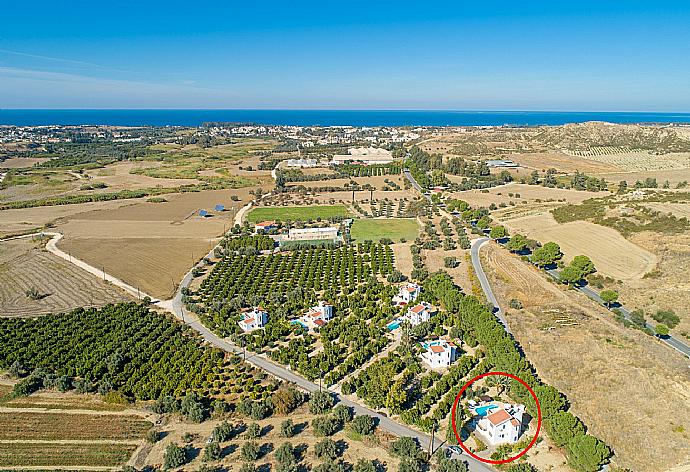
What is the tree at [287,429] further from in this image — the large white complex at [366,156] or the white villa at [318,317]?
the large white complex at [366,156]

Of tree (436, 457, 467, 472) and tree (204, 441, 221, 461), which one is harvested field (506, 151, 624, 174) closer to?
tree (436, 457, 467, 472)

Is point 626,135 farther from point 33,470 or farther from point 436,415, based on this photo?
point 33,470

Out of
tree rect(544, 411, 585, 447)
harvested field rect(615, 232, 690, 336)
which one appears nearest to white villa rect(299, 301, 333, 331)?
tree rect(544, 411, 585, 447)

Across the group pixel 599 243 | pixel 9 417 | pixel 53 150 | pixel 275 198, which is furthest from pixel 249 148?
pixel 9 417

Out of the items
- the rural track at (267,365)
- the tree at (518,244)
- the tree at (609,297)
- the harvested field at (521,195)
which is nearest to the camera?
the rural track at (267,365)

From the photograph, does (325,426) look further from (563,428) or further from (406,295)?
(406,295)

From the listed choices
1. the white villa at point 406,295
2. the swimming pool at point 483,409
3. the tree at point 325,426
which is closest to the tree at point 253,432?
the tree at point 325,426
